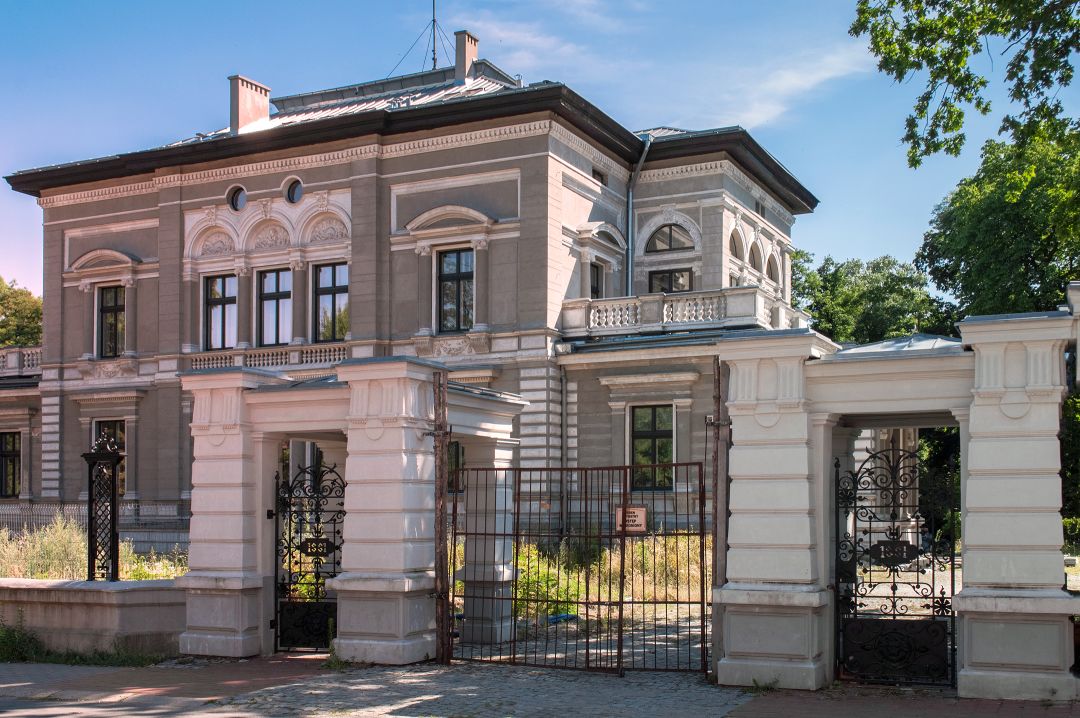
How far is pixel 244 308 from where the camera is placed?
116 ft

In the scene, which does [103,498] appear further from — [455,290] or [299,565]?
[455,290]

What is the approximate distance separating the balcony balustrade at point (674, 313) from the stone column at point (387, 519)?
55.4 feet

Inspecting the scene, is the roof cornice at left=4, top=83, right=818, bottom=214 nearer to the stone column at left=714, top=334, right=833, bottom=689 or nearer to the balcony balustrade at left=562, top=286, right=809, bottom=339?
the balcony balustrade at left=562, top=286, right=809, bottom=339

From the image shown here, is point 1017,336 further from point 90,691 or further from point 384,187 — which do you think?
point 384,187

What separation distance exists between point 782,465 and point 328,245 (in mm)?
23664

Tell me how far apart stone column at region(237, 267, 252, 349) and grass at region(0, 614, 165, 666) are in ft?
65.9

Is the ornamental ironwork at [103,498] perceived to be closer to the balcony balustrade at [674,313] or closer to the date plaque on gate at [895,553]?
the date plaque on gate at [895,553]

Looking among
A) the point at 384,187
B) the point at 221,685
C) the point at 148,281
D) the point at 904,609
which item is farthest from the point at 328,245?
the point at 904,609

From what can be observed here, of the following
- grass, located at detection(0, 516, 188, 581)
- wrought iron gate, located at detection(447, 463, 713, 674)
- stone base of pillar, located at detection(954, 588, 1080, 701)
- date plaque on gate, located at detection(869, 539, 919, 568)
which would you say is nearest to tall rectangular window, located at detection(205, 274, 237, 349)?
grass, located at detection(0, 516, 188, 581)

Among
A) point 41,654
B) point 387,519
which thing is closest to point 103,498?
point 41,654

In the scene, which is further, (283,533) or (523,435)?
(523,435)

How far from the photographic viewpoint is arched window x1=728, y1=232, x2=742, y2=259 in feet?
121

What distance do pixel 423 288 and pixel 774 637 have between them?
21646 millimetres

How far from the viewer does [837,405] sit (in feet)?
41.0
